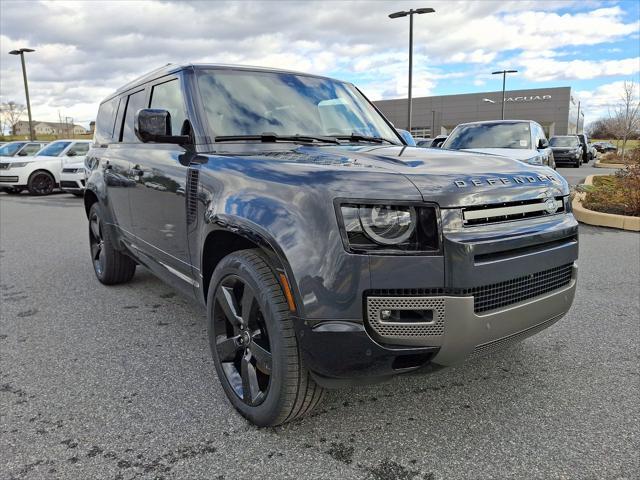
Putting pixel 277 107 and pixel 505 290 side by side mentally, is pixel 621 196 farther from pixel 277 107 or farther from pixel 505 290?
pixel 505 290

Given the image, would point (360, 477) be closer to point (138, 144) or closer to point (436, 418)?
point (436, 418)

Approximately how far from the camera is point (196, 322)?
3.99 metres

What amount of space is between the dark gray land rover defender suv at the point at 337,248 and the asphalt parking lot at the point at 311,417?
0.27m

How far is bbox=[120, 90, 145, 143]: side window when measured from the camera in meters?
4.09

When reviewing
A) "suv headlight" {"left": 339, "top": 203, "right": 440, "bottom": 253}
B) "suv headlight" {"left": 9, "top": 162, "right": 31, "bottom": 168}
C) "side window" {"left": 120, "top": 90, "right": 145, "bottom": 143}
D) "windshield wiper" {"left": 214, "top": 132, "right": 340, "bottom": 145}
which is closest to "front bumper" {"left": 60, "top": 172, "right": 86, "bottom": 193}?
"suv headlight" {"left": 9, "top": 162, "right": 31, "bottom": 168}

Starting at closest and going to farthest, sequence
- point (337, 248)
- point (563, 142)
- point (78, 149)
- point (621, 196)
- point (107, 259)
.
Result: point (337, 248) < point (107, 259) < point (621, 196) < point (78, 149) < point (563, 142)

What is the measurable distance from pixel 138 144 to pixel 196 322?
143cm

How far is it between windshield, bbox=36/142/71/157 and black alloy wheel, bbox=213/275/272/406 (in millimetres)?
16204

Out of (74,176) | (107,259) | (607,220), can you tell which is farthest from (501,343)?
(74,176)

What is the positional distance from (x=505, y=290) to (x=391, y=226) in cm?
59

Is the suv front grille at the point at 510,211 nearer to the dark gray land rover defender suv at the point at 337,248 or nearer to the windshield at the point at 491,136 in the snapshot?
the dark gray land rover defender suv at the point at 337,248

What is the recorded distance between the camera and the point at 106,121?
4.96m

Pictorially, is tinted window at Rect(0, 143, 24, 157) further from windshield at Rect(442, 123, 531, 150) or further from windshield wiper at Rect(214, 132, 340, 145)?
windshield wiper at Rect(214, 132, 340, 145)

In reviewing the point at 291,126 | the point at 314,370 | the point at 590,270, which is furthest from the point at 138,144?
the point at 590,270
